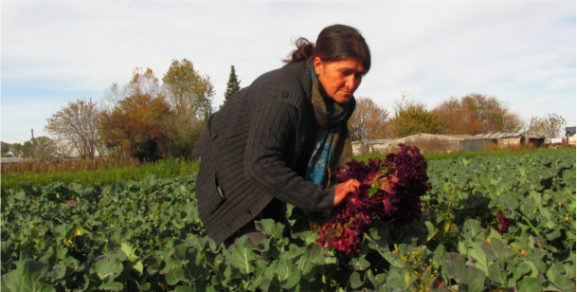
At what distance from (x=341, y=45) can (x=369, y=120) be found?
191ft

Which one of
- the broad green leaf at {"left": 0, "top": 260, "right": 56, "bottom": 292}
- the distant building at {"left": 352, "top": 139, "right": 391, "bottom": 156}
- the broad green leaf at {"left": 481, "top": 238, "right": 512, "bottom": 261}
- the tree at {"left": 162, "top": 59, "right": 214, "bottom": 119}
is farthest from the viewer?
the tree at {"left": 162, "top": 59, "right": 214, "bottom": 119}

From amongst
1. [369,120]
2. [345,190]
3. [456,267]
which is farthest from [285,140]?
[369,120]

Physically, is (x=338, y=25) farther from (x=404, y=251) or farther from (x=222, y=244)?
(x=222, y=244)

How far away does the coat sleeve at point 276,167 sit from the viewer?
5.52ft

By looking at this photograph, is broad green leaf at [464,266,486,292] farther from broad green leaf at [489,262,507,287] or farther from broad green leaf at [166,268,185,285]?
broad green leaf at [166,268,185,285]

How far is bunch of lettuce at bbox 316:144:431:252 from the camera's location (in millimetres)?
1653

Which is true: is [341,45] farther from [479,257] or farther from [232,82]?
[232,82]

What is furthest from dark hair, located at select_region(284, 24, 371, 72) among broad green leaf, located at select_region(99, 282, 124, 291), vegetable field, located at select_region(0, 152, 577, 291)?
broad green leaf, located at select_region(99, 282, 124, 291)

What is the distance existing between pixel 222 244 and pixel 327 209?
0.62 m

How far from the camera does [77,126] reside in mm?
34438

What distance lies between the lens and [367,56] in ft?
5.91

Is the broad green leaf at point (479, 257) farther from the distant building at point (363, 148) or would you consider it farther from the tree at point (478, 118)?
the tree at point (478, 118)

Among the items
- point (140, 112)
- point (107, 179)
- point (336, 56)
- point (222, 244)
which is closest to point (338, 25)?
point (336, 56)

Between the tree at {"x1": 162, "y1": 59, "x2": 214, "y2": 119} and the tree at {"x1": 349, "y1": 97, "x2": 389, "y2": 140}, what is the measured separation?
20453mm
